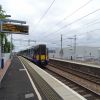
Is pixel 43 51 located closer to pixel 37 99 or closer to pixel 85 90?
pixel 85 90

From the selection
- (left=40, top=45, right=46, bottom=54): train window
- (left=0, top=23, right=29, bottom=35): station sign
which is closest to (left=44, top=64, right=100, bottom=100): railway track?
(left=0, top=23, right=29, bottom=35): station sign

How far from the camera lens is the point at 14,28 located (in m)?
33.4

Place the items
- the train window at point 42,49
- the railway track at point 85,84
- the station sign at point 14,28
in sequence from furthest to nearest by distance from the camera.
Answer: the train window at point 42,49
the station sign at point 14,28
the railway track at point 85,84

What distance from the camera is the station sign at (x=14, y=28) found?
32188mm

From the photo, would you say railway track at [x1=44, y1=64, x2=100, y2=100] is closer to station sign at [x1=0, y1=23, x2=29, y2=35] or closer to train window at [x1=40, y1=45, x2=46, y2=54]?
station sign at [x1=0, y1=23, x2=29, y2=35]

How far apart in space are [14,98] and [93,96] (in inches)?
170

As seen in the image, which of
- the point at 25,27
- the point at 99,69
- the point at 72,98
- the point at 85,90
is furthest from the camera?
the point at 25,27

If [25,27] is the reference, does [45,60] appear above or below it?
below

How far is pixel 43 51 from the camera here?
36.0 metres

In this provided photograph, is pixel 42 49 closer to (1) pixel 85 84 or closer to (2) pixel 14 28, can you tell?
(2) pixel 14 28

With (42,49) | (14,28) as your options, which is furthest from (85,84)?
(42,49)

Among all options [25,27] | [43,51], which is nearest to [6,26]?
[25,27]

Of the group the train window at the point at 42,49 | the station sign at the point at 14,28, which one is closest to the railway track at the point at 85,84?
Answer: the station sign at the point at 14,28

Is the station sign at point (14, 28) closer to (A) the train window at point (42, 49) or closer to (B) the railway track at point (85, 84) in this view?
(A) the train window at point (42, 49)
